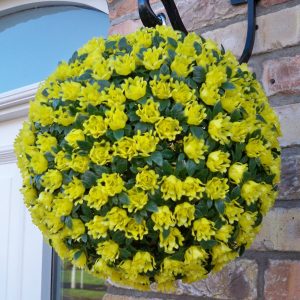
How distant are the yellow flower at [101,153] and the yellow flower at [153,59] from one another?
4.3 inches

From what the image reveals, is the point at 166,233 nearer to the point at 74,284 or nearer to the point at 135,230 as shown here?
the point at 135,230

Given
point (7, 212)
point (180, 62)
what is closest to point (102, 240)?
point (180, 62)

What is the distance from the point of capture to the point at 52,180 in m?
0.65

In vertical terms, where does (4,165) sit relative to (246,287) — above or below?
above

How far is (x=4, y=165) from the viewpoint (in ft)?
5.90

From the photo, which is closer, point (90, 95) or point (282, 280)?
point (90, 95)

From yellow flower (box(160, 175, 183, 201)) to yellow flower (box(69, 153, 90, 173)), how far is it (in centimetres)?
9

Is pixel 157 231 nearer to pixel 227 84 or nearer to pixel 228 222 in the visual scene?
pixel 228 222

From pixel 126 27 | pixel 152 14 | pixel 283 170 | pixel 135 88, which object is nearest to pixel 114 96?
pixel 135 88

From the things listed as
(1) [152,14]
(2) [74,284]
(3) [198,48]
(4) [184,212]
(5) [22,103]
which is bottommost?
(2) [74,284]

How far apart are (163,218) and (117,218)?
51mm

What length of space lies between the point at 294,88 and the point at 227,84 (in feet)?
1.00

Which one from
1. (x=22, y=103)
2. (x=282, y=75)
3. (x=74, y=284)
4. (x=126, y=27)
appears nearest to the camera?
(x=282, y=75)

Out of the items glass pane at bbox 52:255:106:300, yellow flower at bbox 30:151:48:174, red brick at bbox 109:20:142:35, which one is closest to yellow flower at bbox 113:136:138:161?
yellow flower at bbox 30:151:48:174
